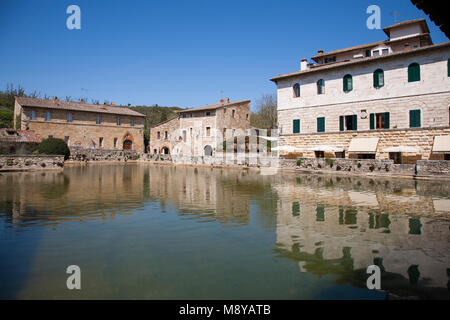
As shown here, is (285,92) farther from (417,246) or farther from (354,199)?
(417,246)

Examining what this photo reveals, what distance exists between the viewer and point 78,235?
22.4 feet

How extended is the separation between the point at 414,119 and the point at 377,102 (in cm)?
309

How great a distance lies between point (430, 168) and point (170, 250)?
64.1 feet

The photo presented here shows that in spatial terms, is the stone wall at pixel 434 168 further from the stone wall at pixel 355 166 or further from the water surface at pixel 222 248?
the water surface at pixel 222 248

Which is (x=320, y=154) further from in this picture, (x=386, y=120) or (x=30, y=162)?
(x=30, y=162)

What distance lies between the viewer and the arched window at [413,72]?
22.8 m

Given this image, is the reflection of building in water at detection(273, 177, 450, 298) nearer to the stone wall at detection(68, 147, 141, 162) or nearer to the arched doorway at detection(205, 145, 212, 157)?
the arched doorway at detection(205, 145, 212, 157)

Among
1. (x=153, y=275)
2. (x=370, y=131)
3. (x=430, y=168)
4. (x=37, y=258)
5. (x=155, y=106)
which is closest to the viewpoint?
(x=153, y=275)

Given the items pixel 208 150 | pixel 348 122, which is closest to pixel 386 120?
pixel 348 122

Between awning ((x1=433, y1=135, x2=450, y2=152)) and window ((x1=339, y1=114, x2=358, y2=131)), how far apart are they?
596 cm

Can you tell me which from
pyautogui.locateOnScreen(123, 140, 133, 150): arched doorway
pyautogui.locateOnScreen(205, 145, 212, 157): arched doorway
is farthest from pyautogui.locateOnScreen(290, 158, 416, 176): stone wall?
pyautogui.locateOnScreen(123, 140, 133, 150): arched doorway

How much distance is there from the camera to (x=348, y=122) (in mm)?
26219

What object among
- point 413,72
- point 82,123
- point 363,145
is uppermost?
point 413,72
